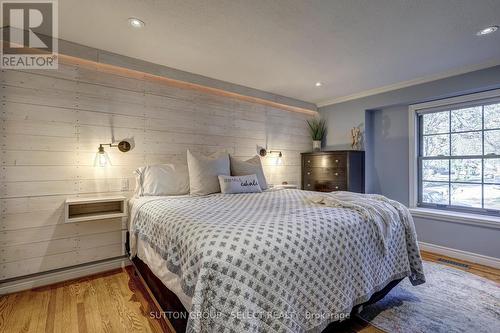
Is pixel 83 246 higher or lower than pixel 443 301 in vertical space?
higher

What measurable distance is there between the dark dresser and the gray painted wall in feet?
0.89

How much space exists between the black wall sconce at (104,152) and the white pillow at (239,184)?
43.4 inches

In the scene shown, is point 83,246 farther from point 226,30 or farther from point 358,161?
point 358,161

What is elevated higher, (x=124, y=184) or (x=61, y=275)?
(x=124, y=184)

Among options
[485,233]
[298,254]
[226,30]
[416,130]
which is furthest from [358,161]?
[298,254]

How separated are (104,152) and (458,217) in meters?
4.34

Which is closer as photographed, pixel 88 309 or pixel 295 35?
pixel 88 309

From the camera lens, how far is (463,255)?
295cm

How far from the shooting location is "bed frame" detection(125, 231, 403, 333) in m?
1.24

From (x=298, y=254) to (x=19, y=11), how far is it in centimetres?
283

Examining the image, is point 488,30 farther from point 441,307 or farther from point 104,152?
point 104,152

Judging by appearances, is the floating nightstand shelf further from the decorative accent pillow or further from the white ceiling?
the white ceiling

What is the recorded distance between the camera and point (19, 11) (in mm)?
1923

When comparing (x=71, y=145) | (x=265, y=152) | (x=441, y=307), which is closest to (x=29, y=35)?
(x=71, y=145)
